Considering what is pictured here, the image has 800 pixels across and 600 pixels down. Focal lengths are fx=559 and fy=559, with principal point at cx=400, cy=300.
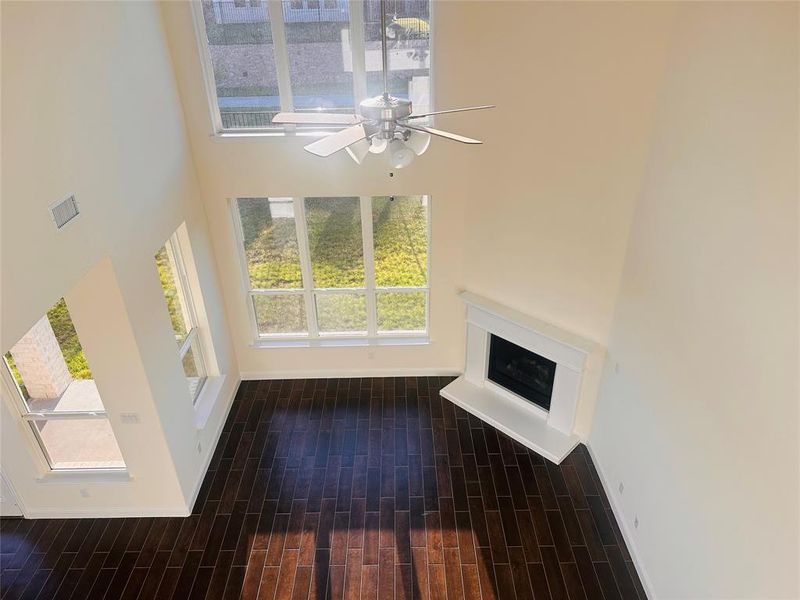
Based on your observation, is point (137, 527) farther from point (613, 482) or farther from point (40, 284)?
point (613, 482)

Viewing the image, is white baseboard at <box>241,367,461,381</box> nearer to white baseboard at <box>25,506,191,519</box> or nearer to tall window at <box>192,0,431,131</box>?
white baseboard at <box>25,506,191,519</box>

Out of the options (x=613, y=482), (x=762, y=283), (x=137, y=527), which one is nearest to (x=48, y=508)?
(x=137, y=527)

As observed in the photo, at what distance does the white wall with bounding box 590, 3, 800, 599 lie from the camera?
3.07 m

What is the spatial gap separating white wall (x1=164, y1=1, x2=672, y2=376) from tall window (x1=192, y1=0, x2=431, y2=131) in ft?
0.76

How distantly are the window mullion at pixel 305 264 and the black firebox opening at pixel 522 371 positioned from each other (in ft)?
7.34

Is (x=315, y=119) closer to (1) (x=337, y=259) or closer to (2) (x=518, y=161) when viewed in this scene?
(2) (x=518, y=161)

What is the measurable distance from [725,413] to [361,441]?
3.81 m

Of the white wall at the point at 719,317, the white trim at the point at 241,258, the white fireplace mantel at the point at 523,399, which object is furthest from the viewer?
the white trim at the point at 241,258

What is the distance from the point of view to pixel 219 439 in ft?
21.0

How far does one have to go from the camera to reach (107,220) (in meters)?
4.09

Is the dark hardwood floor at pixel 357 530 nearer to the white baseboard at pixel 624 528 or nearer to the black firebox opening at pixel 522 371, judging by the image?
A: the white baseboard at pixel 624 528

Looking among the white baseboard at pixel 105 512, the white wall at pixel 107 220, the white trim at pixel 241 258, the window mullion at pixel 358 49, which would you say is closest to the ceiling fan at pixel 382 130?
the white wall at pixel 107 220

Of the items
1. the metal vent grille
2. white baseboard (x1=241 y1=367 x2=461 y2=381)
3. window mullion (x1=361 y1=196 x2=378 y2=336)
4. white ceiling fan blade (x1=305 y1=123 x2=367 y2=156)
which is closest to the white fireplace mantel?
white baseboard (x1=241 y1=367 x2=461 y2=381)

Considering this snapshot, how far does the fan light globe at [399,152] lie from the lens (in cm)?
322
